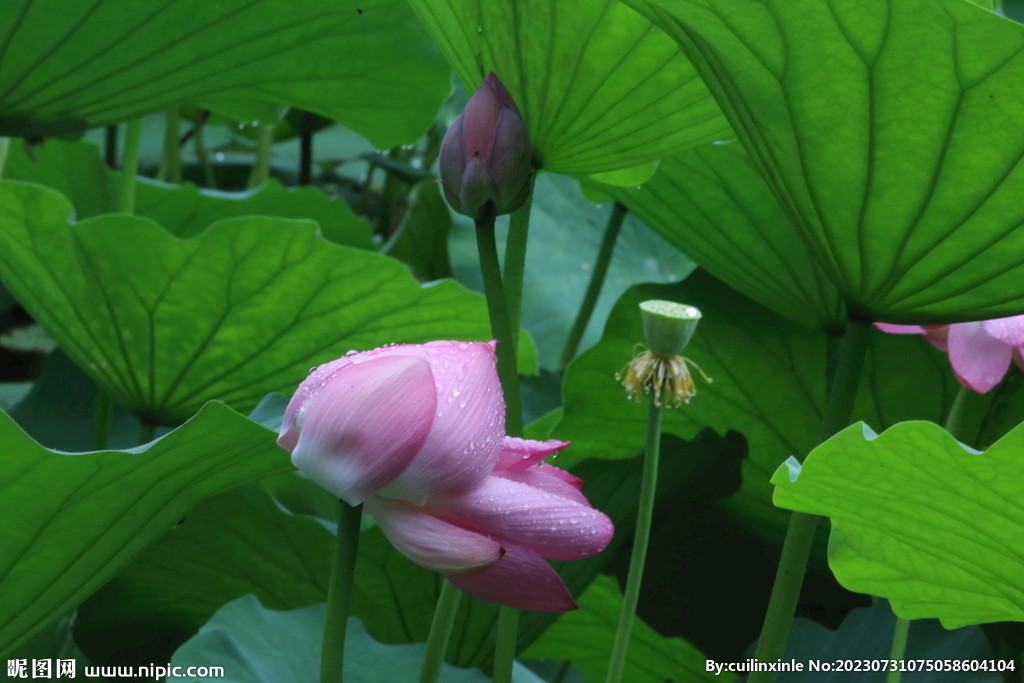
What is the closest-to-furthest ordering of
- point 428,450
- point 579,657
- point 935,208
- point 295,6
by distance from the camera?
1. point 428,450
2. point 935,208
3. point 295,6
4. point 579,657

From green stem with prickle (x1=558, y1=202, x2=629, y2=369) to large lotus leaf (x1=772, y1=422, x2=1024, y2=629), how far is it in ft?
1.60

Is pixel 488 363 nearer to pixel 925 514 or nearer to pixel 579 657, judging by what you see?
pixel 925 514

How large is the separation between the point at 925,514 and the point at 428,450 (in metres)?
0.21

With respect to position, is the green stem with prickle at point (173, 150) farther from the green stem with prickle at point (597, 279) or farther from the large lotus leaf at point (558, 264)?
the green stem with prickle at point (597, 279)

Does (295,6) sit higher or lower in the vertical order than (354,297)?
higher

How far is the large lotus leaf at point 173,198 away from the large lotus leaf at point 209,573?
387 millimetres

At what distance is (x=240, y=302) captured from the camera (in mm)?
645

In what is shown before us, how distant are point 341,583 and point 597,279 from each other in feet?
2.00

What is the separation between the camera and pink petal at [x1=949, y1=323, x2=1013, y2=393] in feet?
1.51

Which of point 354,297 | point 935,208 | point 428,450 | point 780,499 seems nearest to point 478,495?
point 428,450

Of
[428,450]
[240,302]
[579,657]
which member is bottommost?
[579,657]

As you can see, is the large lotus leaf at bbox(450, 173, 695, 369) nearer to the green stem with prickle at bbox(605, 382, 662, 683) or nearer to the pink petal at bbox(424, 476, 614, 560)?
the green stem with prickle at bbox(605, 382, 662, 683)

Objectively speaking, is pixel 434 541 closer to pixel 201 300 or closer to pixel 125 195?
pixel 201 300

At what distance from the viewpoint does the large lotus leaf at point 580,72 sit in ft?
1.30
